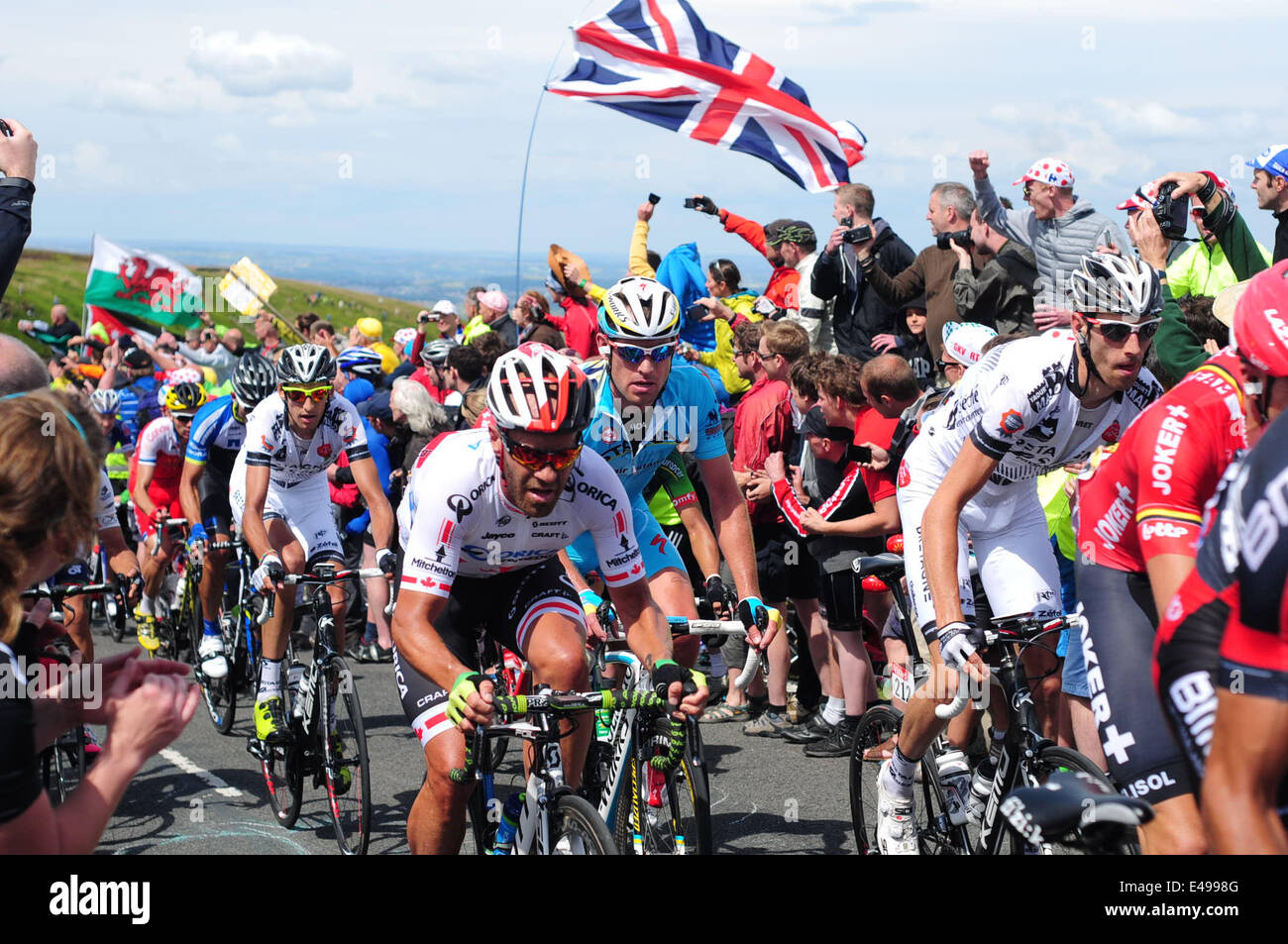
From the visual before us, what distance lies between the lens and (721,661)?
8531 mm

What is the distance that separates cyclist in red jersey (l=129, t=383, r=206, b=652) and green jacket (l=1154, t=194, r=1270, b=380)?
6.96 metres

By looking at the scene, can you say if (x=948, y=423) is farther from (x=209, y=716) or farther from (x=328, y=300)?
(x=328, y=300)

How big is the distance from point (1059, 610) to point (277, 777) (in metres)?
4.16

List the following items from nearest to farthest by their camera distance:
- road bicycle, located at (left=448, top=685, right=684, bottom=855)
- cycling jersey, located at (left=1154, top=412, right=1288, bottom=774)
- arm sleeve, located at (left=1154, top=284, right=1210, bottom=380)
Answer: cycling jersey, located at (left=1154, top=412, right=1288, bottom=774) → road bicycle, located at (left=448, top=685, right=684, bottom=855) → arm sleeve, located at (left=1154, top=284, right=1210, bottom=380)

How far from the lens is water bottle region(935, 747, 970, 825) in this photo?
4.86m

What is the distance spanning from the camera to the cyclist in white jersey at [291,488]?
7.06 metres

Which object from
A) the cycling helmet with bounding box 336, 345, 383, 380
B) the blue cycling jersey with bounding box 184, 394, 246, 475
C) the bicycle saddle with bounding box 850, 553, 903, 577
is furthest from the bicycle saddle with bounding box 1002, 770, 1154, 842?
the cycling helmet with bounding box 336, 345, 383, 380

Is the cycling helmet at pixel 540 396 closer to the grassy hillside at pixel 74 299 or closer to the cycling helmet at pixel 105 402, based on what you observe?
the cycling helmet at pixel 105 402

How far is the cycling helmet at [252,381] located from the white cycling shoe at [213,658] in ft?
5.04

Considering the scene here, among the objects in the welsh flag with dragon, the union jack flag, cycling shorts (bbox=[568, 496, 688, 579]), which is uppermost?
the welsh flag with dragon

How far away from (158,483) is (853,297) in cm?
597

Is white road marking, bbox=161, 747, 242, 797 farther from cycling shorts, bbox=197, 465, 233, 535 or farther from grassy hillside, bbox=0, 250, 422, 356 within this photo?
grassy hillside, bbox=0, 250, 422, 356

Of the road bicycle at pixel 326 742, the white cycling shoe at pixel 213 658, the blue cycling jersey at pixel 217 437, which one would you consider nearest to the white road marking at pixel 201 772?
the white cycling shoe at pixel 213 658

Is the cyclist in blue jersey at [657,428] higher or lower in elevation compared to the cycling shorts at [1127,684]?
higher
